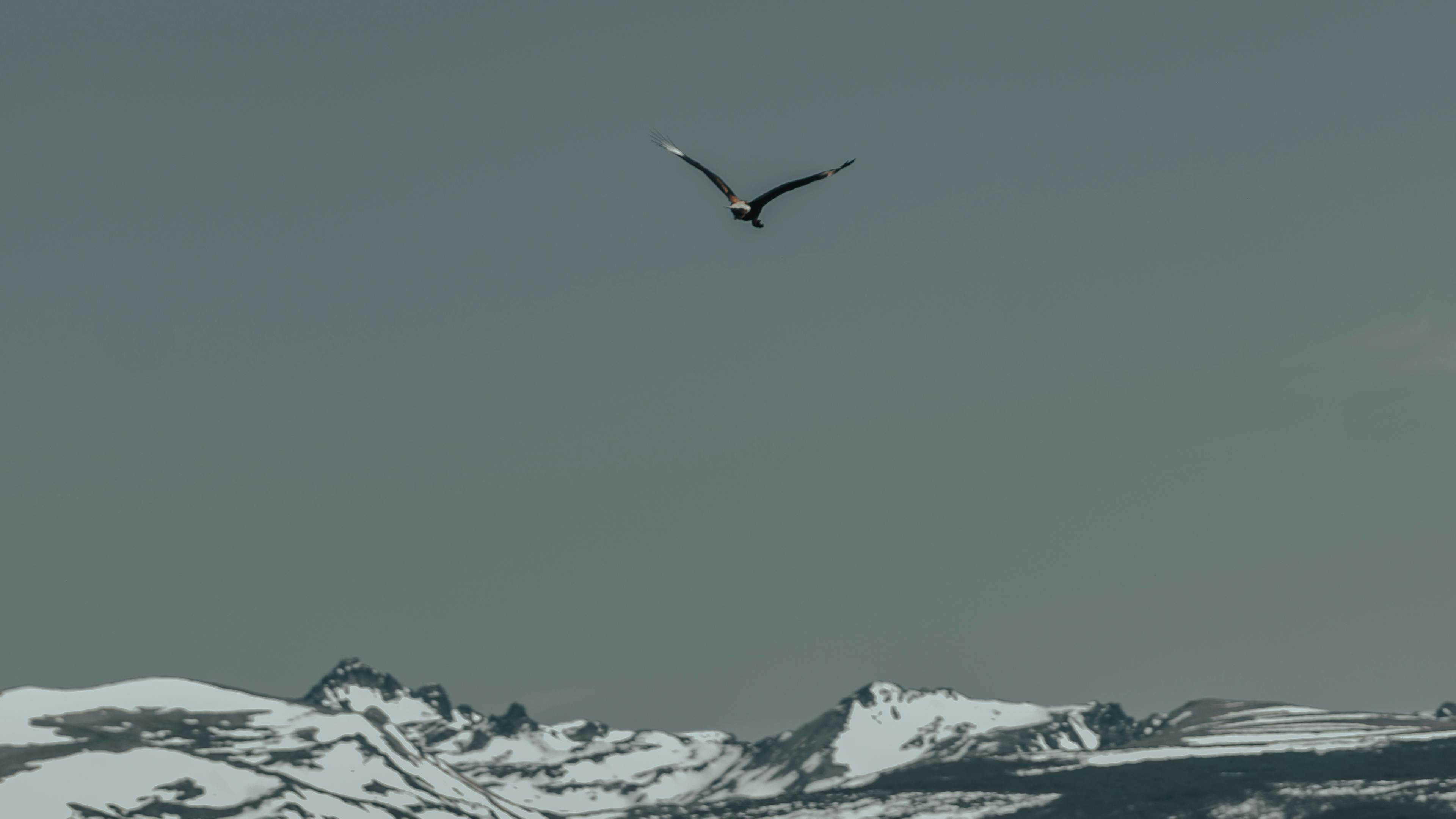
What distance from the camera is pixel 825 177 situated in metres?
95.5

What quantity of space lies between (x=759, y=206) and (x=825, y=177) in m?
4.07

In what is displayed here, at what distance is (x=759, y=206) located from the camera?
97.7 metres

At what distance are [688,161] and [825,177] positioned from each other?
707 centimetres

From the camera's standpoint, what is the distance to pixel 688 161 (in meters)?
97.0

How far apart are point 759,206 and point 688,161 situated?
4.28 metres
